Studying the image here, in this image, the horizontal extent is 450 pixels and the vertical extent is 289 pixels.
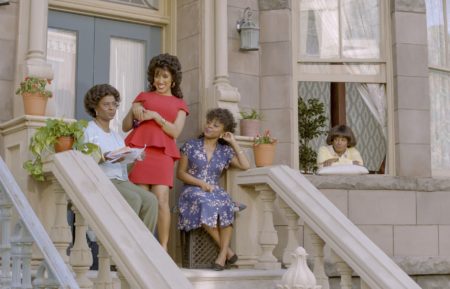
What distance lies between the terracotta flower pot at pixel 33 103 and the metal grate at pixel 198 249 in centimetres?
158

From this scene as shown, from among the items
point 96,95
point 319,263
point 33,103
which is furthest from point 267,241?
point 33,103

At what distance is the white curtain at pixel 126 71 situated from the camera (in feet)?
25.6

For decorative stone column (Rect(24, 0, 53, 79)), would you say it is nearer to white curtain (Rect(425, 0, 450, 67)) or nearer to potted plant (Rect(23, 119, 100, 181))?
potted plant (Rect(23, 119, 100, 181))

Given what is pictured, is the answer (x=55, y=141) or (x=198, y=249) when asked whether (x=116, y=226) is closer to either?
(x=55, y=141)

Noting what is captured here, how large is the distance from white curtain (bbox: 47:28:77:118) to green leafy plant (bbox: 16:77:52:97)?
1.12 meters

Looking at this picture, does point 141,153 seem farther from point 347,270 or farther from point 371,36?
point 371,36

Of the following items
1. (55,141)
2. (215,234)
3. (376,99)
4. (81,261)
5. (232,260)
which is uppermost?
(376,99)

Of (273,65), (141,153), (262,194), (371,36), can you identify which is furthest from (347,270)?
(371,36)

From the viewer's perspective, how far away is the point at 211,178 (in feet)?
22.3

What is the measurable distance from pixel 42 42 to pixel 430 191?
4085 millimetres

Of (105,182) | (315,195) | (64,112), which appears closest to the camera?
(105,182)

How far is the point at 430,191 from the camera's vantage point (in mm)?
7988

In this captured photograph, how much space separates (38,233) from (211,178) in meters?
2.42

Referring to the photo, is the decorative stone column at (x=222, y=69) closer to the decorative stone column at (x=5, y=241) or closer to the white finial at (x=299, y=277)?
the white finial at (x=299, y=277)
